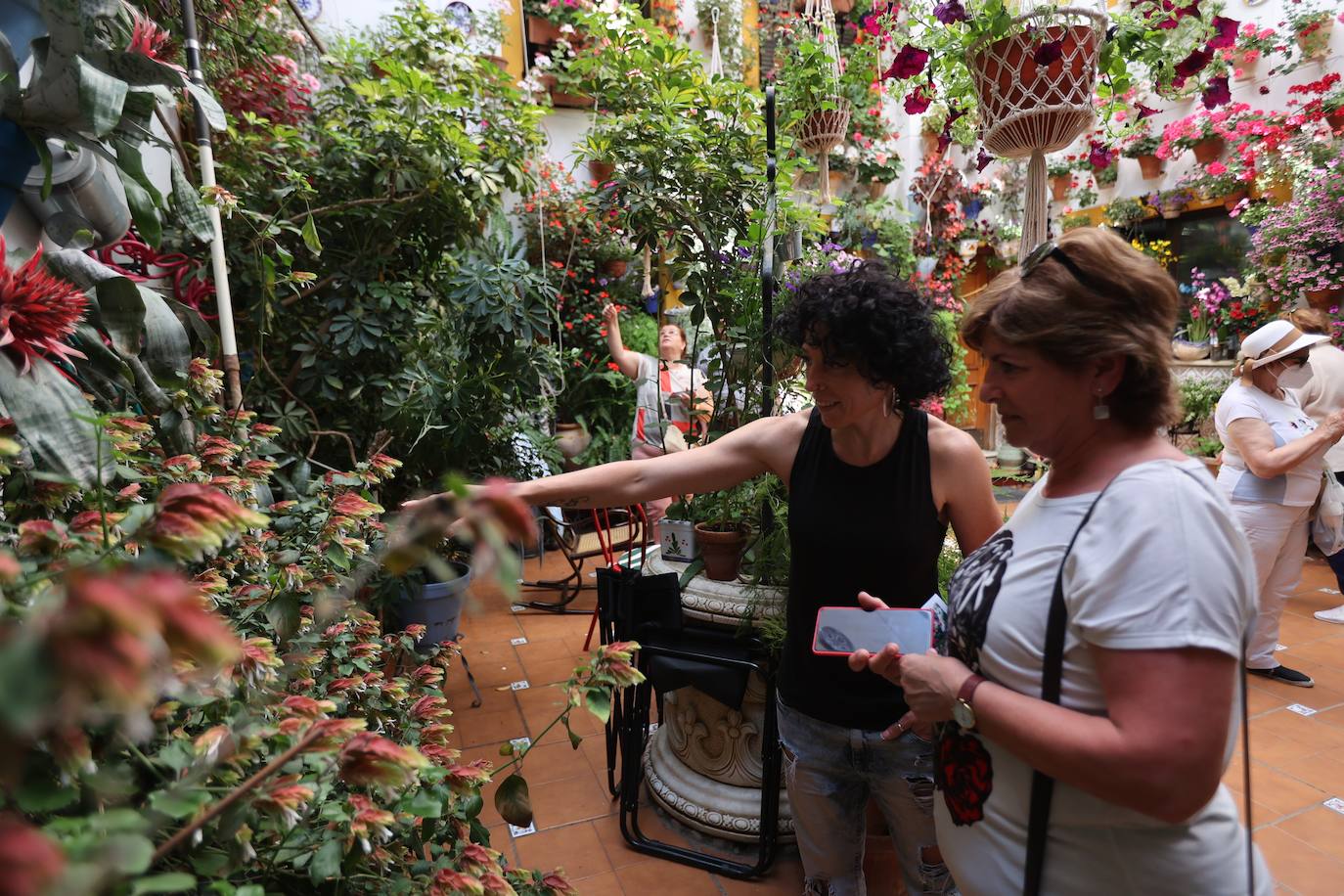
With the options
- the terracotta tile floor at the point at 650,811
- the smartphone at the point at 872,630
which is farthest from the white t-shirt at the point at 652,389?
the smartphone at the point at 872,630

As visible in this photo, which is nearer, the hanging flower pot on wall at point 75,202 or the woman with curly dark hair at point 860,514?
the hanging flower pot on wall at point 75,202

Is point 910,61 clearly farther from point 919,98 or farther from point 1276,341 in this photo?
point 1276,341

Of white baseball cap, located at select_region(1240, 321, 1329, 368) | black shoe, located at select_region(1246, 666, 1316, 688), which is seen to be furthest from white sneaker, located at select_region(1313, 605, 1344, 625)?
white baseball cap, located at select_region(1240, 321, 1329, 368)

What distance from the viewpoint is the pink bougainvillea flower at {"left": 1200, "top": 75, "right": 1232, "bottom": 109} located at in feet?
6.76

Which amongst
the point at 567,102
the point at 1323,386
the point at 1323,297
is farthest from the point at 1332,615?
the point at 567,102

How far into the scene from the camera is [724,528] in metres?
2.54

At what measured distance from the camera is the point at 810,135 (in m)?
3.43

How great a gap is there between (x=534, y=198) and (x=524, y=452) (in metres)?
3.04

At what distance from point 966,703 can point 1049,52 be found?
63.9 inches

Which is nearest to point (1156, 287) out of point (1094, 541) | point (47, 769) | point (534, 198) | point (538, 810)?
→ point (1094, 541)

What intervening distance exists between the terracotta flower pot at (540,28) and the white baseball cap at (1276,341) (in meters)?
5.60

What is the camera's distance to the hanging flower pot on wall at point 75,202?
1.16m

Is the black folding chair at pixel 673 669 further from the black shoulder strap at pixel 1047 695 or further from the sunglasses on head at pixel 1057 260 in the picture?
the sunglasses on head at pixel 1057 260

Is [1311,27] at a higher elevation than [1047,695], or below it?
higher
